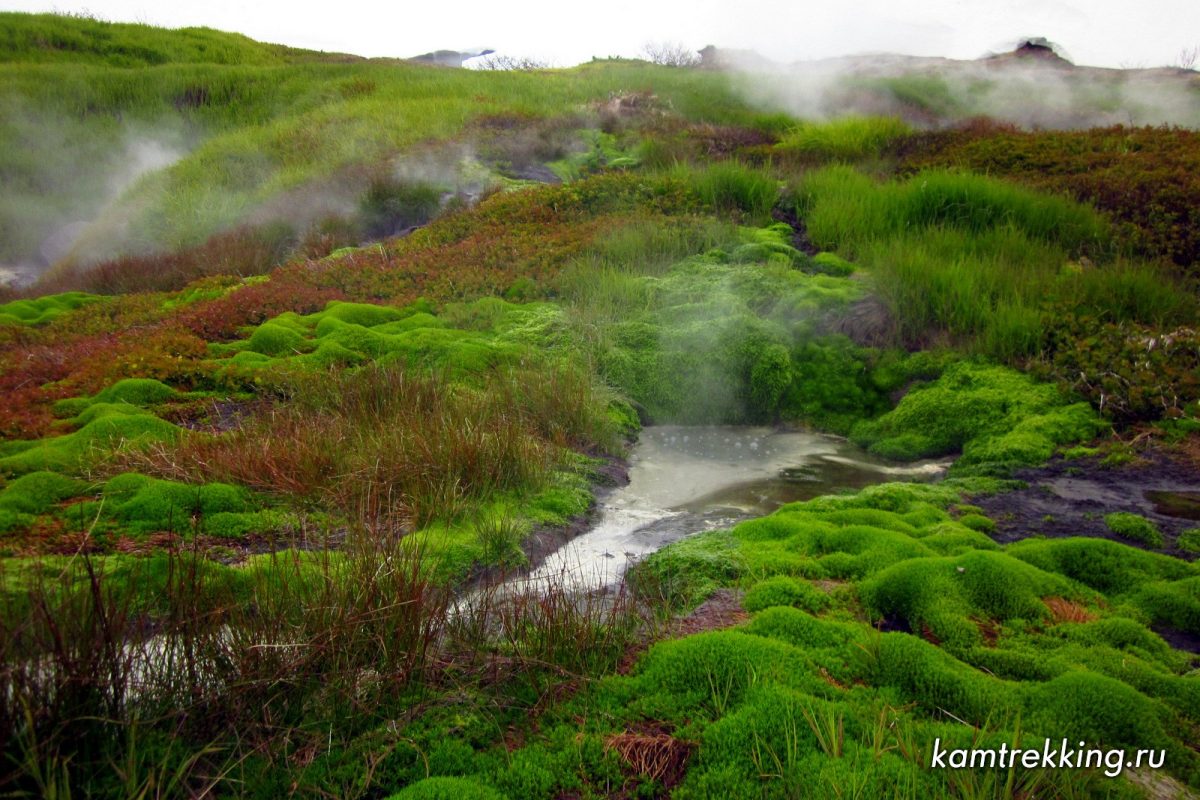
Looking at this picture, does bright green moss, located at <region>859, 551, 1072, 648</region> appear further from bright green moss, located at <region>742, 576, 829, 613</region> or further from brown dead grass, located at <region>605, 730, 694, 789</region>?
brown dead grass, located at <region>605, 730, 694, 789</region>

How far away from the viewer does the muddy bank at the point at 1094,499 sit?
4.84 meters

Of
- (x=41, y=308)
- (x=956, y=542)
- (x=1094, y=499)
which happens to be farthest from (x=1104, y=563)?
(x=41, y=308)

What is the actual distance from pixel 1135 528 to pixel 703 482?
3126 mm

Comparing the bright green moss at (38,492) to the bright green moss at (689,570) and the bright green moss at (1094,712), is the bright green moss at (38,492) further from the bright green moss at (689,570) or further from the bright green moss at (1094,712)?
the bright green moss at (1094,712)

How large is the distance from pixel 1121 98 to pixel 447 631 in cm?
2146

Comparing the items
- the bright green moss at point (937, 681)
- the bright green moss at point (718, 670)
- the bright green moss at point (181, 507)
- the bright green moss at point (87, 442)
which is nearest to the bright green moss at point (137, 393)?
the bright green moss at point (87, 442)

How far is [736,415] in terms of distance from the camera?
26.4 ft

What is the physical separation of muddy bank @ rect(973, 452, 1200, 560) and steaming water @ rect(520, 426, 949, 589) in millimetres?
1006

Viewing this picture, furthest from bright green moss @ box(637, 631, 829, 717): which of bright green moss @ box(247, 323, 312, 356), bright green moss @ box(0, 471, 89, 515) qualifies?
bright green moss @ box(247, 323, 312, 356)

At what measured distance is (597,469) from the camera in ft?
21.2

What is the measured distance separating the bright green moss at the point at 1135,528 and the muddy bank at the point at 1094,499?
0.15 ft

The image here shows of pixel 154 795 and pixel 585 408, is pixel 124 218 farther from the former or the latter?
pixel 154 795

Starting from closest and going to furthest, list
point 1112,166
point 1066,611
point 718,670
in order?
point 718,670 < point 1066,611 < point 1112,166

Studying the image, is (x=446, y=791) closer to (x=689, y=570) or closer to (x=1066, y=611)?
(x=689, y=570)
